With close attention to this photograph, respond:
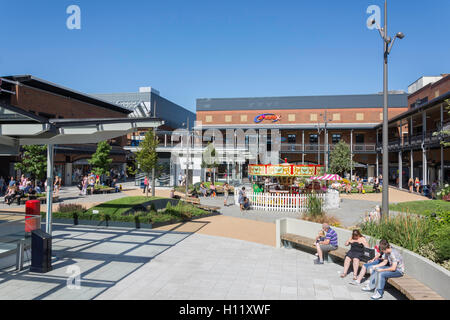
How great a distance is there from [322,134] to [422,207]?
32.1 metres

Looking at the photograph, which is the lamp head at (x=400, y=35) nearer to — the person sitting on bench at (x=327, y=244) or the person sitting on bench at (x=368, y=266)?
the person sitting on bench at (x=327, y=244)

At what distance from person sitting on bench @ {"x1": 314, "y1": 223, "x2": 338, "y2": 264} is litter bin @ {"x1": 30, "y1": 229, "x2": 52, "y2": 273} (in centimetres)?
647

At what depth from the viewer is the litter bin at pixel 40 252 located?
24.2 ft

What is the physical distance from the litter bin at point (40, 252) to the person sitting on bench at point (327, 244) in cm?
647

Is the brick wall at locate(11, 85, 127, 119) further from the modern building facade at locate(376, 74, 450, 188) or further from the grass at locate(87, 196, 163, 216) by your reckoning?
the modern building facade at locate(376, 74, 450, 188)

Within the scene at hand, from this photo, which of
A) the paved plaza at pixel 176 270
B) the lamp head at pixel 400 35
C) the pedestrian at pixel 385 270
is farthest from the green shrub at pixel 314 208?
the lamp head at pixel 400 35

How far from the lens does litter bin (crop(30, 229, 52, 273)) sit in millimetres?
7363

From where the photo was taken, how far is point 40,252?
7.39 m

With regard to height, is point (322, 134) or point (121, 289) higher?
point (322, 134)

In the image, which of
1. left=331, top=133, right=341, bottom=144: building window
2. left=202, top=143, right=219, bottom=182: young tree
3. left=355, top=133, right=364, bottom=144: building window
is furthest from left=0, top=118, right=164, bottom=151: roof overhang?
left=355, top=133, right=364, bottom=144: building window

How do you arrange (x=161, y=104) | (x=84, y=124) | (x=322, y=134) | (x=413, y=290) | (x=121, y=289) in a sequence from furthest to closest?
1. (x=161, y=104)
2. (x=322, y=134)
3. (x=84, y=124)
4. (x=121, y=289)
5. (x=413, y=290)

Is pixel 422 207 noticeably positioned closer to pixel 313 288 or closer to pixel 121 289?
pixel 313 288

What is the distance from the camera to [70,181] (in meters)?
36.1
